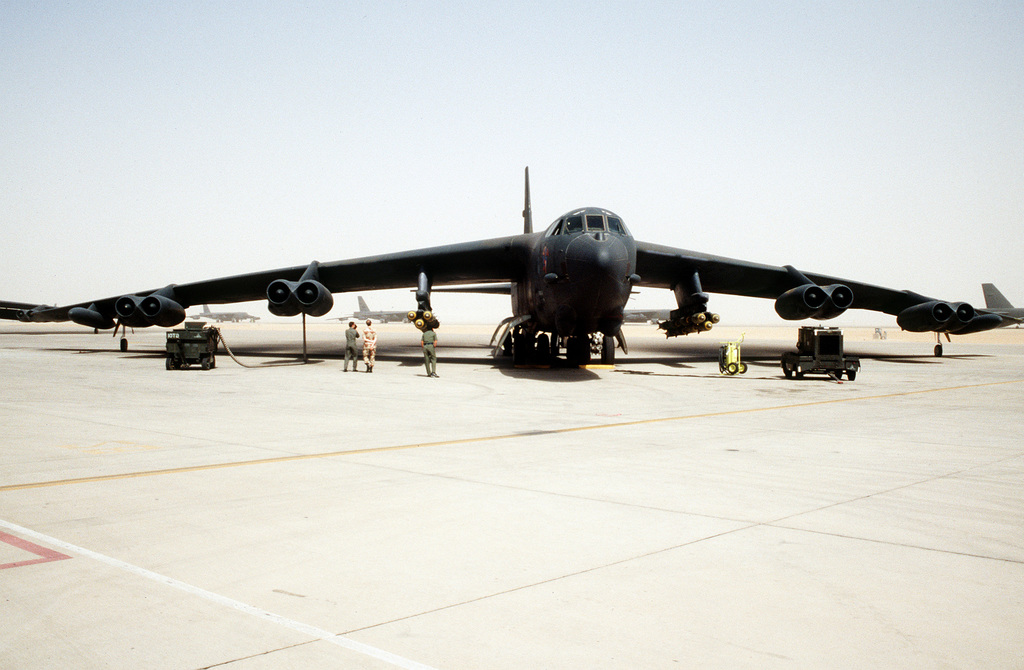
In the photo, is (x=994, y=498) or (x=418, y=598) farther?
(x=994, y=498)

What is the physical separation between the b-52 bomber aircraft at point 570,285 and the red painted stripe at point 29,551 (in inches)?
617

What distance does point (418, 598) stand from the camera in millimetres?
4223

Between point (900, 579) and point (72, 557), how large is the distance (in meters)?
5.10

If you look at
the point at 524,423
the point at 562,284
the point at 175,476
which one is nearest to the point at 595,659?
the point at 175,476

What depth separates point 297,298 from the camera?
26.7 metres

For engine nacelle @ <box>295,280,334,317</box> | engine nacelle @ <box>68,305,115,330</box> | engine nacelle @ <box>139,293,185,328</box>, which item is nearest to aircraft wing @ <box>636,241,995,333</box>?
engine nacelle @ <box>295,280,334,317</box>

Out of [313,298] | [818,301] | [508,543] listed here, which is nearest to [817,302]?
[818,301]

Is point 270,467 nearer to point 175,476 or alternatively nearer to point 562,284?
point 175,476

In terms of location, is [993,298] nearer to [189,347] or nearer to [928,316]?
[928,316]

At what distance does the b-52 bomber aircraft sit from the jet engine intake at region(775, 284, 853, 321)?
3 cm

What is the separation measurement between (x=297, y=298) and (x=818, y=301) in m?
17.8

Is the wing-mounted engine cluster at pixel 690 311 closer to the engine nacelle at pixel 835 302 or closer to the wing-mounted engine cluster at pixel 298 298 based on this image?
the engine nacelle at pixel 835 302

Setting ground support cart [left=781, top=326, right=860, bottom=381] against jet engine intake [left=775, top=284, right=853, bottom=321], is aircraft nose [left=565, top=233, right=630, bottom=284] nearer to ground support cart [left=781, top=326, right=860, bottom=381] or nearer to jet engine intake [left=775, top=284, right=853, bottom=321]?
A: ground support cart [left=781, top=326, right=860, bottom=381]

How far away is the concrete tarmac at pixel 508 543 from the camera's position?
3650 mm
